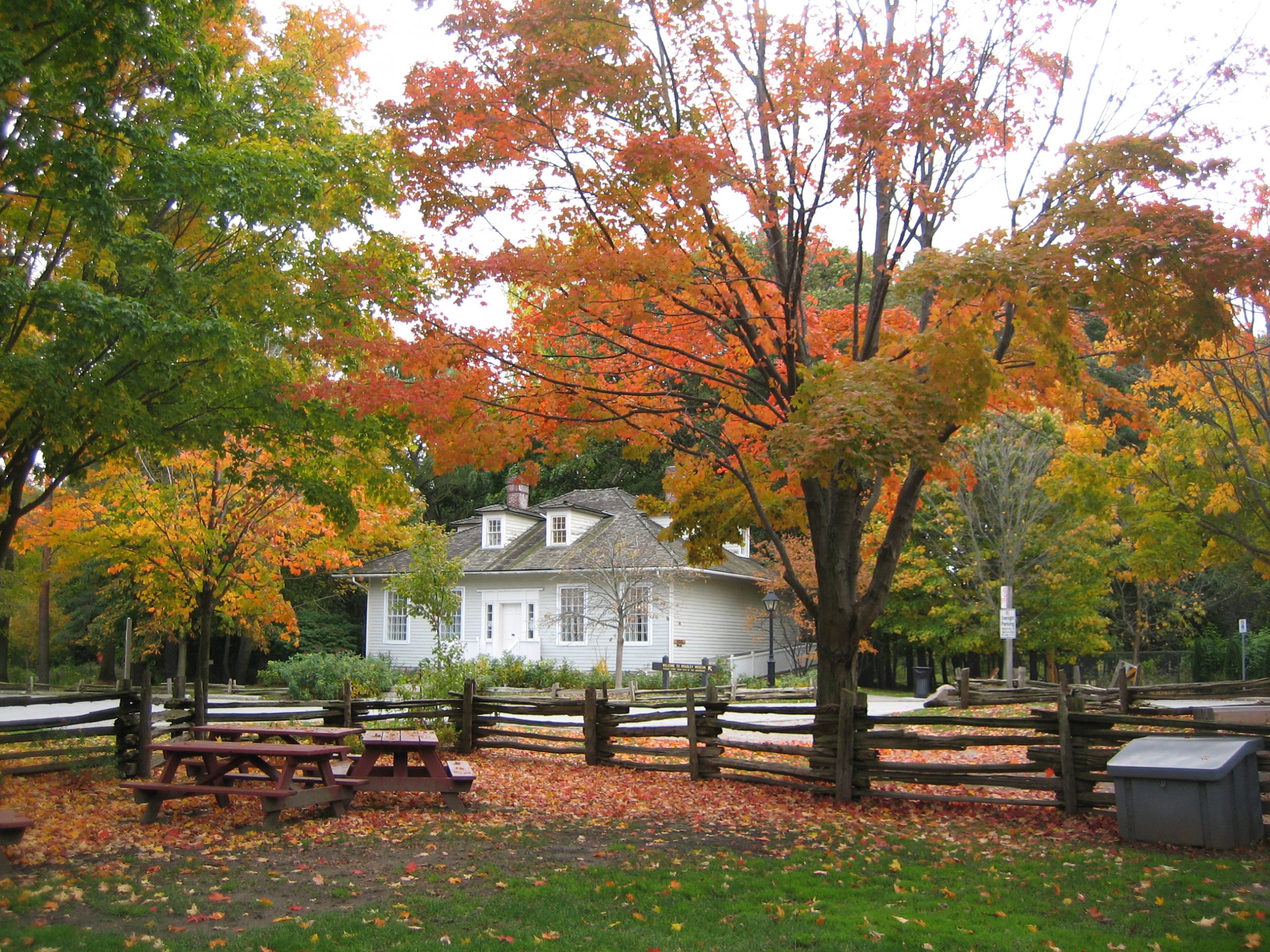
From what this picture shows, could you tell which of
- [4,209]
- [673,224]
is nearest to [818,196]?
[673,224]

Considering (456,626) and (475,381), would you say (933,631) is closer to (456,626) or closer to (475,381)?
(456,626)

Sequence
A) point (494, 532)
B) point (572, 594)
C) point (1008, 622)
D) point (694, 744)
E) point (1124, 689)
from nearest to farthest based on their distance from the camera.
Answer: point (694, 744)
point (1124, 689)
point (1008, 622)
point (572, 594)
point (494, 532)

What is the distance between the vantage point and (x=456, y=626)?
3706 centimetres

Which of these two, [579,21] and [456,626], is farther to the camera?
[456,626]

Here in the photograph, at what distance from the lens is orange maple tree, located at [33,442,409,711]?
1683 centimetres

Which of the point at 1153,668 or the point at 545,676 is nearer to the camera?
the point at 545,676

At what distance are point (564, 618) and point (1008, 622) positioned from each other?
14838 mm

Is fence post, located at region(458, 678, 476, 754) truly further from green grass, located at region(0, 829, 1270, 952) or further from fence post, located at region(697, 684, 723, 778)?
green grass, located at region(0, 829, 1270, 952)

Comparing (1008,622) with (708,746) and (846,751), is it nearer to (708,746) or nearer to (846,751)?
(708,746)

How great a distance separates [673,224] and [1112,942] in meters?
7.19

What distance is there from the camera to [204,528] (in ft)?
55.5

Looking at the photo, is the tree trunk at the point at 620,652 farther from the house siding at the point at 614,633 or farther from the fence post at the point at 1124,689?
the fence post at the point at 1124,689

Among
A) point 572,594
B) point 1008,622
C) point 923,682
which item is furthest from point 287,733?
point 923,682

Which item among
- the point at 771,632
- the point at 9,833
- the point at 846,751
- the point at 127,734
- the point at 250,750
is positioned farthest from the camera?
the point at 771,632
